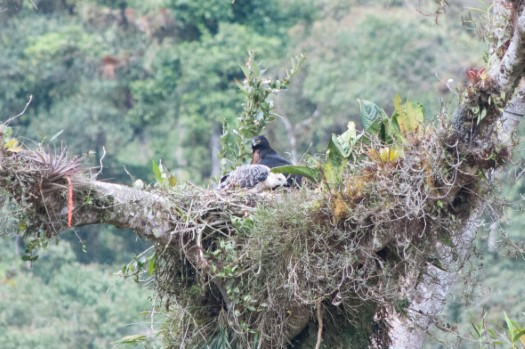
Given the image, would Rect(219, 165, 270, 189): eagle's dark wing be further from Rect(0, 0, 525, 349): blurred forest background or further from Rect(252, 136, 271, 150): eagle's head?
Rect(0, 0, 525, 349): blurred forest background

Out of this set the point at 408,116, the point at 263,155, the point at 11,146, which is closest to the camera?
the point at 11,146

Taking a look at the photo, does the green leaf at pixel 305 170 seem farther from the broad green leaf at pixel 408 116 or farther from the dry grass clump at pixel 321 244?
the broad green leaf at pixel 408 116

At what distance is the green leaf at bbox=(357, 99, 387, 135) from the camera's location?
761cm

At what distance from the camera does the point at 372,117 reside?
7770 millimetres

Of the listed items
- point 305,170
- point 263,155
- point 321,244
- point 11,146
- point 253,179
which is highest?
point 11,146

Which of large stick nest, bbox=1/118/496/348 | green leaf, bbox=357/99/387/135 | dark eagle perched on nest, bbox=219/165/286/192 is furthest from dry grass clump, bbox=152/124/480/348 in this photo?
dark eagle perched on nest, bbox=219/165/286/192

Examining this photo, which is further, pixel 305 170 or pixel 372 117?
pixel 372 117

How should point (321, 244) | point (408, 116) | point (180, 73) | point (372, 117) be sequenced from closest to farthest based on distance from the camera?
point (408, 116), point (321, 244), point (372, 117), point (180, 73)

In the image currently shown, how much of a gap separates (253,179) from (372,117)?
1.33m

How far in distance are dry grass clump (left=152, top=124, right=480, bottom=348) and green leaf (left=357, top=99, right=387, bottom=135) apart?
1.10 ft

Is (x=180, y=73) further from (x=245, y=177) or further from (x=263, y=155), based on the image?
(x=245, y=177)

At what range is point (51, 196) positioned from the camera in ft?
21.6

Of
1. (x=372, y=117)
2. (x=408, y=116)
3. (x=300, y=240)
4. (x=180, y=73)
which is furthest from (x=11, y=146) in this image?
(x=180, y=73)

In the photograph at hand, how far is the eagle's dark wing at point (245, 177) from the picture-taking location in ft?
28.1
